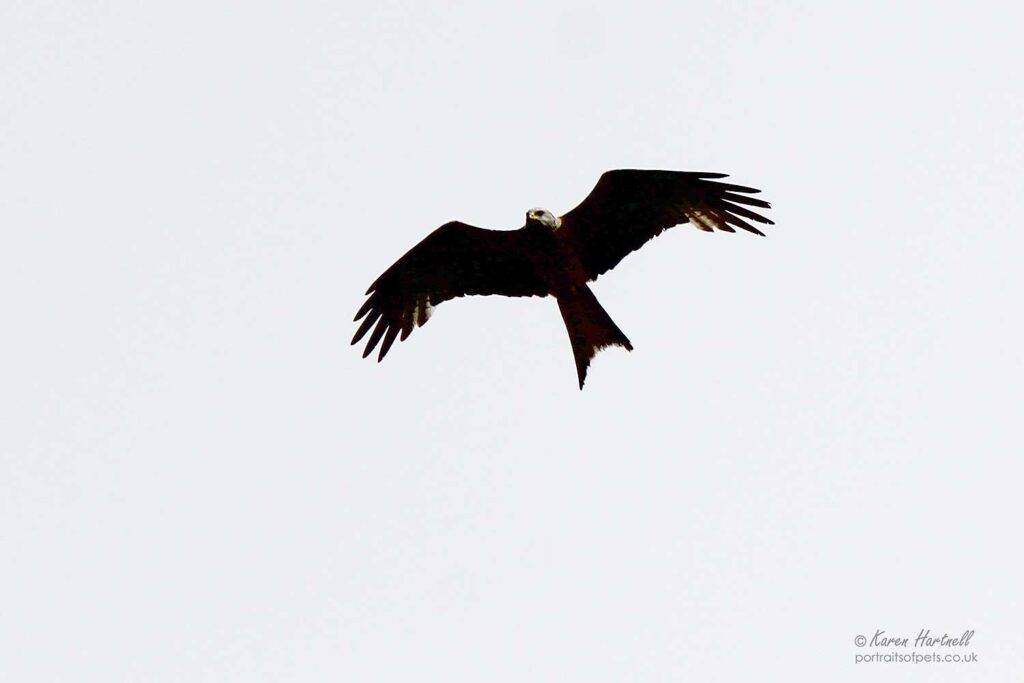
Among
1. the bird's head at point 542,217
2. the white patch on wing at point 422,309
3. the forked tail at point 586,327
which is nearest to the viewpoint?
the bird's head at point 542,217

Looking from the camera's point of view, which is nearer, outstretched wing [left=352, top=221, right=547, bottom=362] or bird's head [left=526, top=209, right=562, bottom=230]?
bird's head [left=526, top=209, right=562, bottom=230]

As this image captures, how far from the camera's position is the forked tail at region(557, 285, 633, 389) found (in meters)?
14.2

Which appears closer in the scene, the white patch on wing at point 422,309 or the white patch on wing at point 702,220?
the white patch on wing at point 702,220

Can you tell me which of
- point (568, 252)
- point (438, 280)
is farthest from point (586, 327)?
point (438, 280)

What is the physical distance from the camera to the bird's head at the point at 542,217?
13867mm

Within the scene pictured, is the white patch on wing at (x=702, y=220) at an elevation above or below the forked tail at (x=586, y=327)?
above

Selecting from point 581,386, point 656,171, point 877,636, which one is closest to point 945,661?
point 877,636

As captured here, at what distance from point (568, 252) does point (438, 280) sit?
147cm

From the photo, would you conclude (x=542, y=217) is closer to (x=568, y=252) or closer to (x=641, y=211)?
(x=568, y=252)

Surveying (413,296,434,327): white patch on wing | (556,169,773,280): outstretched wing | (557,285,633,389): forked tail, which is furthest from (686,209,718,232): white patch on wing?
(413,296,434,327): white patch on wing

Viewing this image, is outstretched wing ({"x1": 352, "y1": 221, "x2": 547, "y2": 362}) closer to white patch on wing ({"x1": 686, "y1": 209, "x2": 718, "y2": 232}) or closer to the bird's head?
the bird's head

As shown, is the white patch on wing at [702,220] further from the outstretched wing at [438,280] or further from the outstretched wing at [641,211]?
the outstretched wing at [438,280]

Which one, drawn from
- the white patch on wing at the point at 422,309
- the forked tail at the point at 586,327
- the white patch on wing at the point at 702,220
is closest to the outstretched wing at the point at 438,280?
the white patch on wing at the point at 422,309

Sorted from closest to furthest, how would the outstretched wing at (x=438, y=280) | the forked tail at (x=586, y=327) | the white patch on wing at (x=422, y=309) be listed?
the forked tail at (x=586, y=327) < the outstretched wing at (x=438, y=280) < the white patch on wing at (x=422, y=309)
